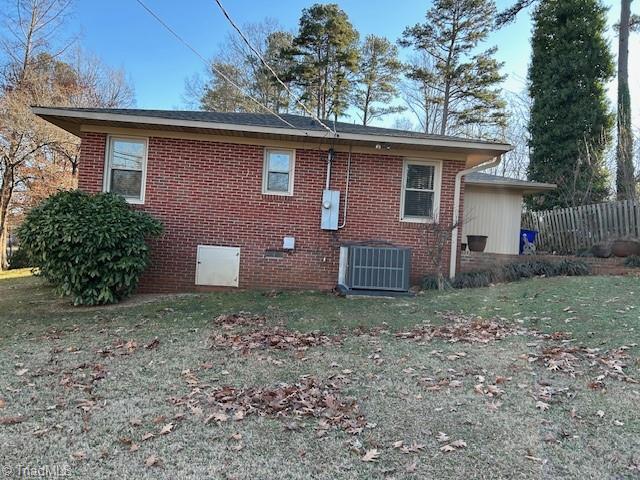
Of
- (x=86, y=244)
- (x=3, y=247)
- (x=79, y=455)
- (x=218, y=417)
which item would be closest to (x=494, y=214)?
(x=86, y=244)

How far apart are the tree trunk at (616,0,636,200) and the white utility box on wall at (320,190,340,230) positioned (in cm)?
918

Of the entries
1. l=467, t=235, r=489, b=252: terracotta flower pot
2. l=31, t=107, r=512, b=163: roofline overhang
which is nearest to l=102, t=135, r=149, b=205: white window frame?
l=31, t=107, r=512, b=163: roofline overhang

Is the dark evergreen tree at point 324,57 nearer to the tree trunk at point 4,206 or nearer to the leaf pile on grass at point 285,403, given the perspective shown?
the tree trunk at point 4,206

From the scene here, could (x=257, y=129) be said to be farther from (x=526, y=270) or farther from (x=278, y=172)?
(x=526, y=270)

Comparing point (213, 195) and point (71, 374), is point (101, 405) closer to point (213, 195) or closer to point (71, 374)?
point (71, 374)

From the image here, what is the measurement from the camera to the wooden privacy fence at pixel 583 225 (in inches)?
408

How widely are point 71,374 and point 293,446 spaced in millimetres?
2440

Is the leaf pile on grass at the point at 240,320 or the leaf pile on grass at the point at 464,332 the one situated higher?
the leaf pile on grass at the point at 464,332

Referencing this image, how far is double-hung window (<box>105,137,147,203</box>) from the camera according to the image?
8.20 meters

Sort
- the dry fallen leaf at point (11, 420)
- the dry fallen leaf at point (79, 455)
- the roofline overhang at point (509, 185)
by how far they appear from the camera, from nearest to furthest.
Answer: the dry fallen leaf at point (79, 455) < the dry fallen leaf at point (11, 420) < the roofline overhang at point (509, 185)

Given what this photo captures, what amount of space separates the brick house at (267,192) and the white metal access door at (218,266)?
2 cm

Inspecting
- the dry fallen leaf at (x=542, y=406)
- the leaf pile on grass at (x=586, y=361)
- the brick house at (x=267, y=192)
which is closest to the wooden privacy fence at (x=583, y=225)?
the brick house at (x=267, y=192)

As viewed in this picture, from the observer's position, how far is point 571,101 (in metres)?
15.3

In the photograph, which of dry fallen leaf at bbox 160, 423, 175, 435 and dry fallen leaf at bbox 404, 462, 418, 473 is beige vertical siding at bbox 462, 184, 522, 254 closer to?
dry fallen leaf at bbox 404, 462, 418, 473
